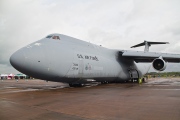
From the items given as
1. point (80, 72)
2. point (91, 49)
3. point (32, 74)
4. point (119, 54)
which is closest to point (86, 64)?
point (80, 72)

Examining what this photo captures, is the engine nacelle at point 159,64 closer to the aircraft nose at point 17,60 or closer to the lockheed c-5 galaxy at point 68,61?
the lockheed c-5 galaxy at point 68,61

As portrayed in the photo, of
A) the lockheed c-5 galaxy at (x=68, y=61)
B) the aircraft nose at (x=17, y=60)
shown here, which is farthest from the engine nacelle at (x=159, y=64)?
the aircraft nose at (x=17, y=60)

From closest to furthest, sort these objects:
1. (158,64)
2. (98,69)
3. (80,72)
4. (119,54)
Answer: (80,72)
(98,69)
(158,64)
(119,54)

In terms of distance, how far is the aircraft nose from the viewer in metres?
10.0

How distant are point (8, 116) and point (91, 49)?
11.7 metres

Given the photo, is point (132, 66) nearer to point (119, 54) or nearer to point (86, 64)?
point (119, 54)

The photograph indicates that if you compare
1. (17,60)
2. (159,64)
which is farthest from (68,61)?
(159,64)

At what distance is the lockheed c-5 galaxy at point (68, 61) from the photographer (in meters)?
10.5

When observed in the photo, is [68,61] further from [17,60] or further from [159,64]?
[159,64]

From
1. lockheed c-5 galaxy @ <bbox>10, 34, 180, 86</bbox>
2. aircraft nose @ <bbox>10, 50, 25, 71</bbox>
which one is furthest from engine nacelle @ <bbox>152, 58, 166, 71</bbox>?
aircraft nose @ <bbox>10, 50, 25, 71</bbox>

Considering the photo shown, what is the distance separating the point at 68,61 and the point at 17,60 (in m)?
3.35

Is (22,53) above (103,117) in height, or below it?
above

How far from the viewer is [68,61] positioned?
481 inches

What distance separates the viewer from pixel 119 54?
808 inches
